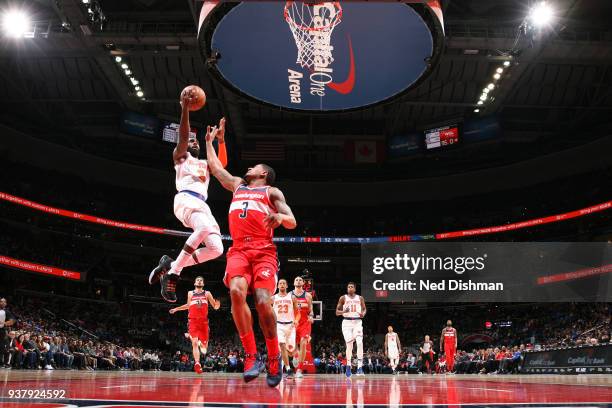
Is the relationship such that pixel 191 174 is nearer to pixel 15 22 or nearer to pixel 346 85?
pixel 346 85

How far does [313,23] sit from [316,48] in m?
0.52

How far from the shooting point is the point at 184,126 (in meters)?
5.96

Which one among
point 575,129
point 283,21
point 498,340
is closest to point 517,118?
point 575,129

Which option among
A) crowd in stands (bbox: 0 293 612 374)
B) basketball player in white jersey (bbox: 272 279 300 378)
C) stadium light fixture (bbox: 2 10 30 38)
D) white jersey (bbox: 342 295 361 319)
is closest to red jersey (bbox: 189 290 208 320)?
basketball player in white jersey (bbox: 272 279 300 378)

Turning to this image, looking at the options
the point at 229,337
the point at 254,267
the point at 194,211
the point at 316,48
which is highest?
the point at 316,48

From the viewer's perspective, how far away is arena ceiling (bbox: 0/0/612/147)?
1948 centimetres

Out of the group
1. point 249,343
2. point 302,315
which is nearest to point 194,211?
point 249,343

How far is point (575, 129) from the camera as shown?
3020cm

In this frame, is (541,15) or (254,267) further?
(541,15)

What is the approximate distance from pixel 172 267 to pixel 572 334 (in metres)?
22.0

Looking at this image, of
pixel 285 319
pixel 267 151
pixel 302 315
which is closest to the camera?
pixel 285 319

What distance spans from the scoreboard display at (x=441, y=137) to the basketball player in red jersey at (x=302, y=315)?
17.9 meters

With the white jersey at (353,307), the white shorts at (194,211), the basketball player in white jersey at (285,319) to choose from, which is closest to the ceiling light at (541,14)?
the white jersey at (353,307)

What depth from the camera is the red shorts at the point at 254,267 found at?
193 inches
